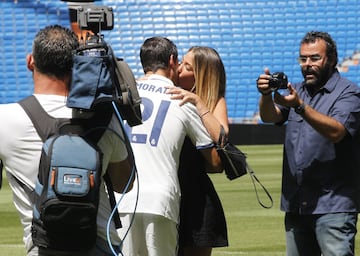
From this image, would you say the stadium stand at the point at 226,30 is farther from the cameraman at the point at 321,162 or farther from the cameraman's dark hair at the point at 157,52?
the cameraman's dark hair at the point at 157,52

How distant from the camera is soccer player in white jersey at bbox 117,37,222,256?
4934 mm

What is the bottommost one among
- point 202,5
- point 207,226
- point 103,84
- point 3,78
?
point 3,78

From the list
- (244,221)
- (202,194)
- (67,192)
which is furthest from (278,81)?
Answer: (244,221)

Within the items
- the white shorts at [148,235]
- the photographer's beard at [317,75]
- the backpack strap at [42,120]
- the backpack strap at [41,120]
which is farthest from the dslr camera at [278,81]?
the backpack strap at [41,120]

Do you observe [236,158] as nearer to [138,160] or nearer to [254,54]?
[138,160]

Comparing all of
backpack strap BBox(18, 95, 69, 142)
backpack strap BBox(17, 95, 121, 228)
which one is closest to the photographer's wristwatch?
backpack strap BBox(17, 95, 121, 228)

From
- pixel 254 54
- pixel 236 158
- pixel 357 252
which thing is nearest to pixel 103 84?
pixel 236 158

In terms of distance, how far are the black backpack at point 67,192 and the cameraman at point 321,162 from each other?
6.38ft

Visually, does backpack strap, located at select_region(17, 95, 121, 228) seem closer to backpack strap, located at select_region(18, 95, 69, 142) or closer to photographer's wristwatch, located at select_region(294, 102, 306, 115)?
backpack strap, located at select_region(18, 95, 69, 142)

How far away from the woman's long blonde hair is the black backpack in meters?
1.75

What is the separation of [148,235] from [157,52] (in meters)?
0.98

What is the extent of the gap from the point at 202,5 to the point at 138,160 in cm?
2232

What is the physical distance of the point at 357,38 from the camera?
26031 millimetres

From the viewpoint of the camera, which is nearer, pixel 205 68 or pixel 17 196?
pixel 17 196
